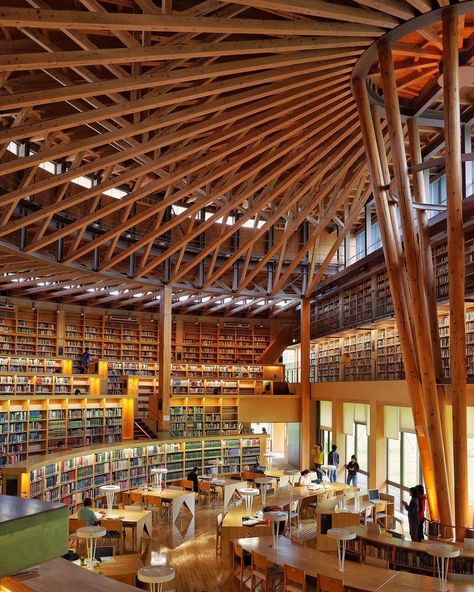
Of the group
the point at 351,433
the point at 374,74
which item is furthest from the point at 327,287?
the point at 374,74

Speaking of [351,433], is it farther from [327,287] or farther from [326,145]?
[326,145]

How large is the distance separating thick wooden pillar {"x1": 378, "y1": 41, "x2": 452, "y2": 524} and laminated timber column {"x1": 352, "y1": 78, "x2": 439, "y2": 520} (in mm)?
163

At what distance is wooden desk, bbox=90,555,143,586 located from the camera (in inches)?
311

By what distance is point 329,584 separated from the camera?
7234 millimetres

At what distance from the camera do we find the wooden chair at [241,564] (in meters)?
9.05

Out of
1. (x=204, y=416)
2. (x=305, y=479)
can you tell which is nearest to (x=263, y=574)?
(x=305, y=479)

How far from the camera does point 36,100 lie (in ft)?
24.1

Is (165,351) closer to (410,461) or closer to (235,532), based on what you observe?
(410,461)

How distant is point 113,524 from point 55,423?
5.36 metres

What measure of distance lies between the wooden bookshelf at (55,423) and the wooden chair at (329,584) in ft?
27.8

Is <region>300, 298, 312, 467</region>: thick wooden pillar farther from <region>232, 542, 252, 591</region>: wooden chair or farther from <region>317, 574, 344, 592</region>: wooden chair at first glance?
<region>317, 574, 344, 592</region>: wooden chair

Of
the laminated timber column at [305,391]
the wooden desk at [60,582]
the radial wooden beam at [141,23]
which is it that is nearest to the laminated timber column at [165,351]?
the laminated timber column at [305,391]

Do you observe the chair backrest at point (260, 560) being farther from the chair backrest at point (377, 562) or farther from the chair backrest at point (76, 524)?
the chair backrest at point (76, 524)

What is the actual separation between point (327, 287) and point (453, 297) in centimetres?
1206
